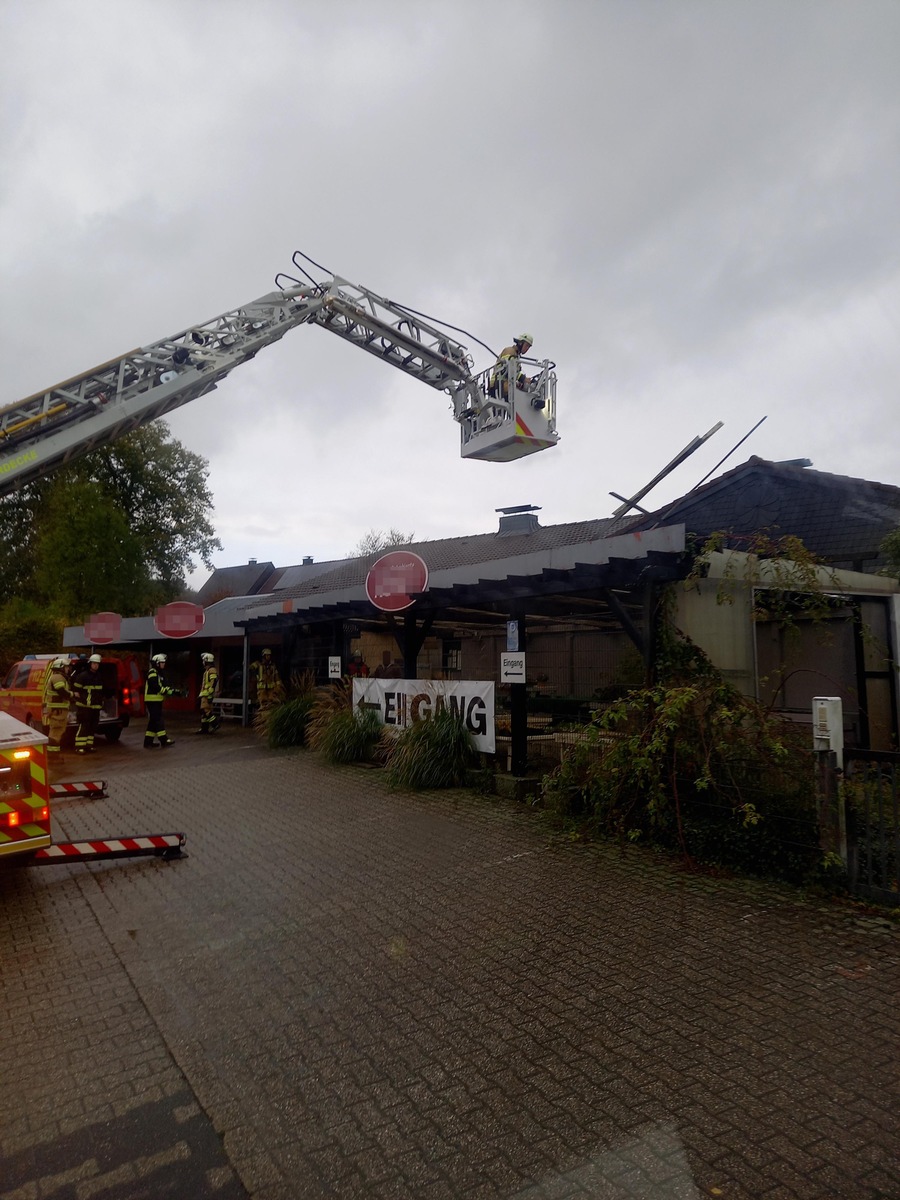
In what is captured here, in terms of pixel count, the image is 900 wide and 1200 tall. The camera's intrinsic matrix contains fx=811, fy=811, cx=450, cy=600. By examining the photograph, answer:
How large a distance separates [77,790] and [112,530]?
23.2m

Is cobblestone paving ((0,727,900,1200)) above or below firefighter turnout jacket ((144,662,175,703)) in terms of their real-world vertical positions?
below

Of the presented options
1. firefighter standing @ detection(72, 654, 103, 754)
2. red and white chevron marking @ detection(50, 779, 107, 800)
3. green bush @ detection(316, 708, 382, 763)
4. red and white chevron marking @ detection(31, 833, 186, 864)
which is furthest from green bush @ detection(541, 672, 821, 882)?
firefighter standing @ detection(72, 654, 103, 754)

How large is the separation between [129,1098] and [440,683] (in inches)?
291

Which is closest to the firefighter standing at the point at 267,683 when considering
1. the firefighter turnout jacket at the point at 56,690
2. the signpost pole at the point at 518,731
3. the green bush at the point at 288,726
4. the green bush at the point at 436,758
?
the green bush at the point at 288,726

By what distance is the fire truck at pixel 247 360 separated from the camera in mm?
9562

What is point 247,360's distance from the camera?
36.8ft

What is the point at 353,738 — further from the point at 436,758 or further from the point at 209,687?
the point at 209,687

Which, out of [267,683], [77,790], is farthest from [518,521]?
[77,790]

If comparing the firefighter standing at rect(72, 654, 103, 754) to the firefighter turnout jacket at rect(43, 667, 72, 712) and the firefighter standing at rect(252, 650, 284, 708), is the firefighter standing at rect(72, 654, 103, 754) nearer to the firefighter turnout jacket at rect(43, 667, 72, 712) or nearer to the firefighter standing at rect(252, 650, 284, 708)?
the firefighter turnout jacket at rect(43, 667, 72, 712)

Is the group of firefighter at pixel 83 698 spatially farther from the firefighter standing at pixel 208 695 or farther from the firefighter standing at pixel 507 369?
the firefighter standing at pixel 507 369

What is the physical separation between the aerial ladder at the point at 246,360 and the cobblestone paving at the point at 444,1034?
16.6ft

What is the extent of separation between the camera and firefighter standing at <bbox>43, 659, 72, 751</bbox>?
599 inches

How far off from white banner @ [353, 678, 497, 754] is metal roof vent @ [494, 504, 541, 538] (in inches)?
548

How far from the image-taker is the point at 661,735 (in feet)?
22.0
